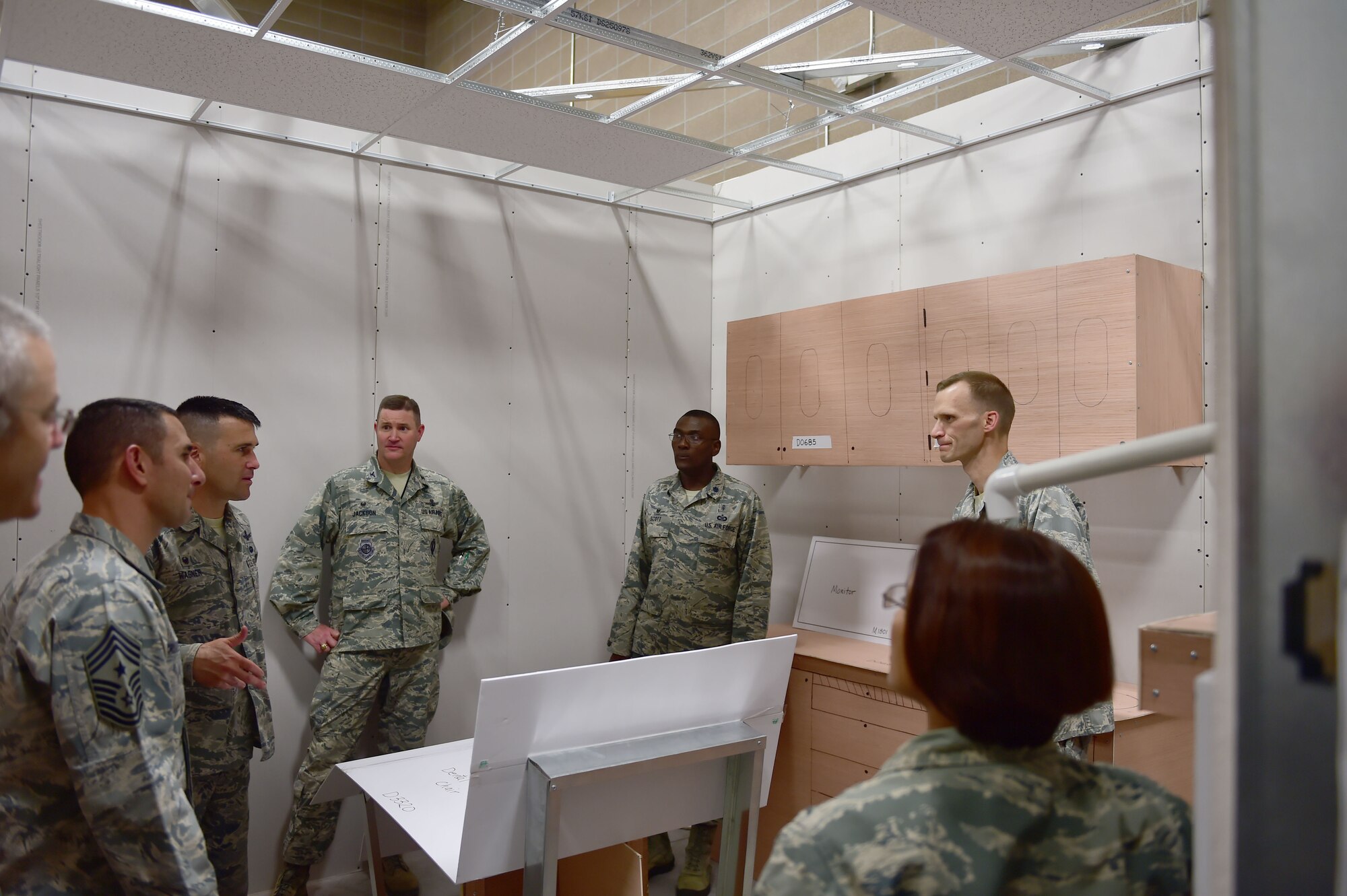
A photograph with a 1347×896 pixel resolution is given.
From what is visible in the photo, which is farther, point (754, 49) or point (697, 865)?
point (697, 865)

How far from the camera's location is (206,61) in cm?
269

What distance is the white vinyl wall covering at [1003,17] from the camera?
2318mm

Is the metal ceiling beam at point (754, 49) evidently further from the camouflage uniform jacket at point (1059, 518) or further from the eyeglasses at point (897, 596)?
the eyeglasses at point (897, 596)

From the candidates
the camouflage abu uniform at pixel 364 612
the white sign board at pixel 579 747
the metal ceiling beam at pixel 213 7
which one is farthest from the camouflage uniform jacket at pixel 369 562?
the metal ceiling beam at pixel 213 7

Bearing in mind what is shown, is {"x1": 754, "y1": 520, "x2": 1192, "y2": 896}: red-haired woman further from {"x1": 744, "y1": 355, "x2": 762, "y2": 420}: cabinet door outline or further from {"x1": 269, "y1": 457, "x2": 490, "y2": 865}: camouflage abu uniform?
{"x1": 744, "y1": 355, "x2": 762, "y2": 420}: cabinet door outline

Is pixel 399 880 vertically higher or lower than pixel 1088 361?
lower

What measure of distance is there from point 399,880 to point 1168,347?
10.9 ft

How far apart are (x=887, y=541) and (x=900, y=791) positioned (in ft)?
10.2

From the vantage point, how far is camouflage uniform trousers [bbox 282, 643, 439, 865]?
334 cm

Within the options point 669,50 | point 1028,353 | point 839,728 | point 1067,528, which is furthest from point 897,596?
point 839,728

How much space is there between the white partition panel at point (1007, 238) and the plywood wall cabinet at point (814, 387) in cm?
36

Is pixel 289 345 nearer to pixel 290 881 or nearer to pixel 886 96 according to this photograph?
pixel 290 881

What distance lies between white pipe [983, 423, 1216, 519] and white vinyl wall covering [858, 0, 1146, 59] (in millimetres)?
1703

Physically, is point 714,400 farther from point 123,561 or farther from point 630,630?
point 123,561
